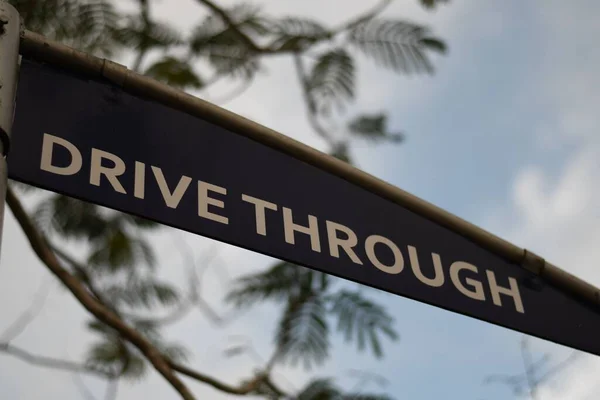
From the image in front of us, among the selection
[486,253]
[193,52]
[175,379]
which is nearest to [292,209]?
[486,253]

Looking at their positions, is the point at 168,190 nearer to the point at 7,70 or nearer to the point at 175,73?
the point at 7,70

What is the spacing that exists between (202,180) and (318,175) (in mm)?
260

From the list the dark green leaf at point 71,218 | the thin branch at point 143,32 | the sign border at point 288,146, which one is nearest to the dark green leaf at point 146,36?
the thin branch at point 143,32

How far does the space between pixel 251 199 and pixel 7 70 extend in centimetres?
45

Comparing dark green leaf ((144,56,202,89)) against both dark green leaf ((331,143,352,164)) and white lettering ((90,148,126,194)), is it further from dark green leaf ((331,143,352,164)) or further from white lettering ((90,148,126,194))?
white lettering ((90,148,126,194))

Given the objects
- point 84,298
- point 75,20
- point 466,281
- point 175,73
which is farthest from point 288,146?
point 175,73

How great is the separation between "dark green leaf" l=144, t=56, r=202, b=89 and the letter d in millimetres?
2322

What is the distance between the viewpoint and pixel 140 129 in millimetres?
1445

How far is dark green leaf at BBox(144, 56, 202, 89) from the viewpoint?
143 inches

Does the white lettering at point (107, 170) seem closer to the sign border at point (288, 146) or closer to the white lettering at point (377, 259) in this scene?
the sign border at point (288, 146)

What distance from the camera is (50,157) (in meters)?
1.28

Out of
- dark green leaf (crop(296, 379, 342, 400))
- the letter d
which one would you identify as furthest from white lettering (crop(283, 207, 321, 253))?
dark green leaf (crop(296, 379, 342, 400))

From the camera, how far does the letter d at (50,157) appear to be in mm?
1267

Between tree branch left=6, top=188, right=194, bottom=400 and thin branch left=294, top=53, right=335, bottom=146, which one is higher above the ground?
thin branch left=294, top=53, right=335, bottom=146
